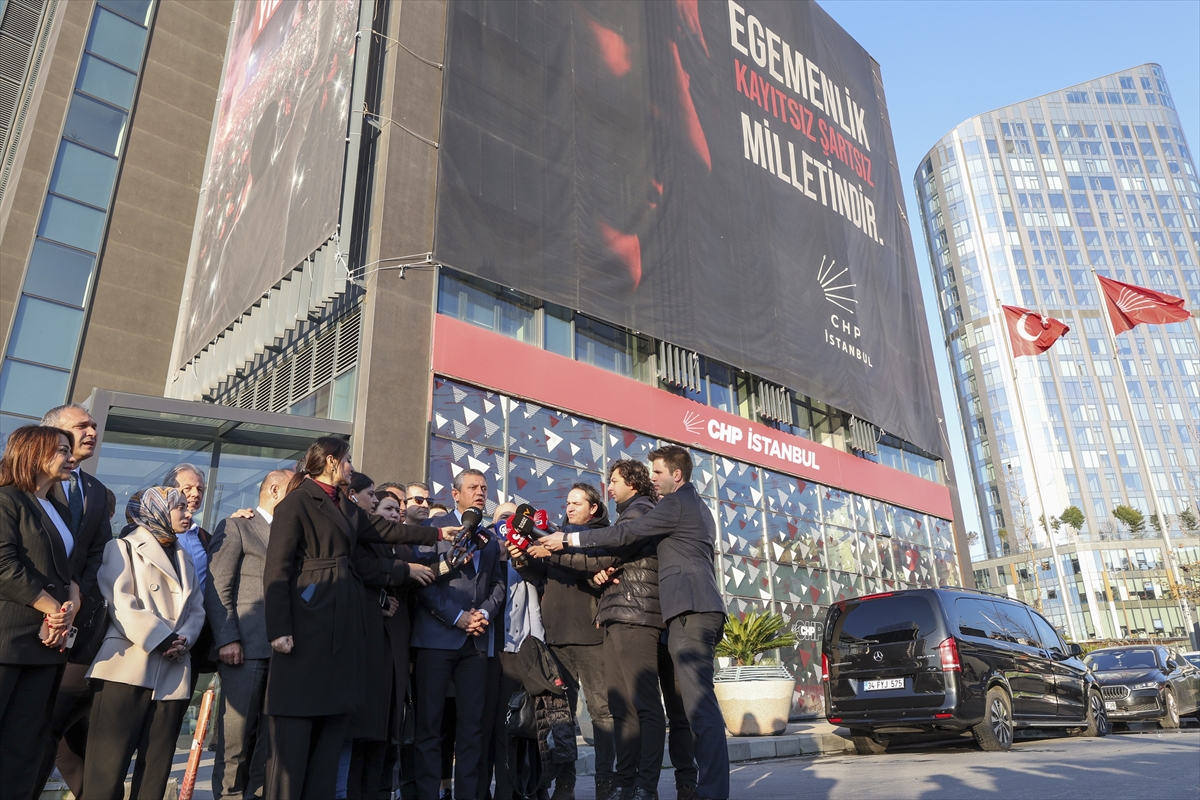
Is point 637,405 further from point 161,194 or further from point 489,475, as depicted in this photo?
point 161,194

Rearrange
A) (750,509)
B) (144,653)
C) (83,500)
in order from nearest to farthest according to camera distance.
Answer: (144,653)
(83,500)
(750,509)

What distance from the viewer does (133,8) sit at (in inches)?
786

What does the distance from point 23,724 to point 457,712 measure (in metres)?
2.19

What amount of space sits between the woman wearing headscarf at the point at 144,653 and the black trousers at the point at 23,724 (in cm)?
26

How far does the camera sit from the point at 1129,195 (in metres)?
109

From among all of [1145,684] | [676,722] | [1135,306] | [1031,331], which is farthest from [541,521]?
[1135,306]

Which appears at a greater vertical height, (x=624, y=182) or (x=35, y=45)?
(x=35, y=45)

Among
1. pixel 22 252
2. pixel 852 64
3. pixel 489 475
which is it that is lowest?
pixel 489 475

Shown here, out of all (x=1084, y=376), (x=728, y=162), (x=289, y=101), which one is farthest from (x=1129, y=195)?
(x=289, y=101)

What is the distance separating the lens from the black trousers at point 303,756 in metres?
3.50

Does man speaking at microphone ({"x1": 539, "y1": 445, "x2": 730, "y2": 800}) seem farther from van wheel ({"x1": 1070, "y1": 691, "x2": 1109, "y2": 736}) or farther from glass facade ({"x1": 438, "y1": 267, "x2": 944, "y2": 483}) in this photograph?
glass facade ({"x1": 438, "y1": 267, "x2": 944, "y2": 483})

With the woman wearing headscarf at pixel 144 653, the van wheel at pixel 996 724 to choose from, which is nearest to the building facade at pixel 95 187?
the woman wearing headscarf at pixel 144 653

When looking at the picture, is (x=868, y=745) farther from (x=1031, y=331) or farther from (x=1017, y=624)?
(x=1031, y=331)

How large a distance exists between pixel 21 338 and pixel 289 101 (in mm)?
6867
